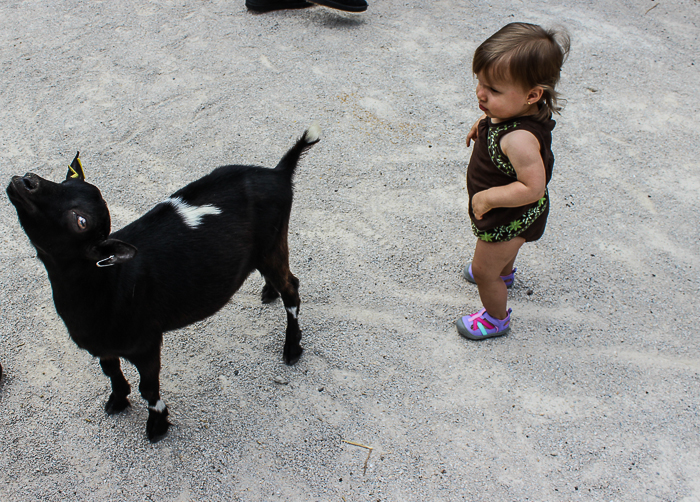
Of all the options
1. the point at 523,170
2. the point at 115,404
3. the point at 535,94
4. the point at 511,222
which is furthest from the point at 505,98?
the point at 115,404

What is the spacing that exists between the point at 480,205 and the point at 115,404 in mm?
1911

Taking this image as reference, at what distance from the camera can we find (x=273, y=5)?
531 cm

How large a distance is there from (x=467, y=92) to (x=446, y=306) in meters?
2.26

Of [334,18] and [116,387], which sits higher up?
[334,18]

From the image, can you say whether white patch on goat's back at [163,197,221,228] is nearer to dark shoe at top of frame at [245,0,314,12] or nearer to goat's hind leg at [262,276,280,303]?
goat's hind leg at [262,276,280,303]

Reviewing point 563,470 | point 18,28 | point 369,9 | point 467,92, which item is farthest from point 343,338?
point 18,28

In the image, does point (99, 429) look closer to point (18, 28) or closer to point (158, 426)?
point (158, 426)

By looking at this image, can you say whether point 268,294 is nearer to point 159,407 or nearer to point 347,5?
point 159,407

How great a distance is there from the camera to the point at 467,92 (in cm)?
446

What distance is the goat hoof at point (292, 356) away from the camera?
2682 millimetres

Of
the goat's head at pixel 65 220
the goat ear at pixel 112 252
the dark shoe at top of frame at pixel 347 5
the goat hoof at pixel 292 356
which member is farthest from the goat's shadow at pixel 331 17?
the goat ear at pixel 112 252

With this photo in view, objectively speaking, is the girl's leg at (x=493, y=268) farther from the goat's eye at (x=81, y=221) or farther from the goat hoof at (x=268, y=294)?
the goat's eye at (x=81, y=221)

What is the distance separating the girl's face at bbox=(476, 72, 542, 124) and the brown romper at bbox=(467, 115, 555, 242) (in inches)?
1.9

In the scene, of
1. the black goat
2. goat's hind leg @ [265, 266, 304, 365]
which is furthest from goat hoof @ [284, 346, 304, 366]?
the black goat
